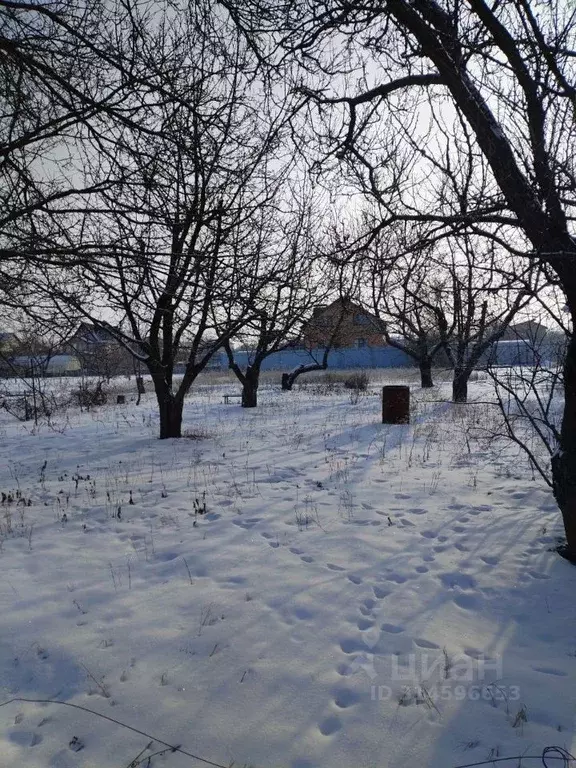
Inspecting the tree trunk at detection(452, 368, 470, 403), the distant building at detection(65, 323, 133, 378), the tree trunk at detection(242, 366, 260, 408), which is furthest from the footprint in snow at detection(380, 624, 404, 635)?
the tree trunk at detection(242, 366, 260, 408)

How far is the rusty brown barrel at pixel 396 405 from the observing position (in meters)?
11.2

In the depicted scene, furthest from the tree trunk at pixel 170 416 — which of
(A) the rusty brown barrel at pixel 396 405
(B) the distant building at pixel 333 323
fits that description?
(A) the rusty brown barrel at pixel 396 405

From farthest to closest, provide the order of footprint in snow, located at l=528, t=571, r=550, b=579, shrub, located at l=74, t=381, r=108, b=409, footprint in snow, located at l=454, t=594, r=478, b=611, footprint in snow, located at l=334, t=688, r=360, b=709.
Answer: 1. shrub, located at l=74, t=381, r=108, b=409
2. footprint in snow, located at l=528, t=571, r=550, b=579
3. footprint in snow, located at l=454, t=594, r=478, b=611
4. footprint in snow, located at l=334, t=688, r=360, b=709

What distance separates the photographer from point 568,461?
3.82 meters

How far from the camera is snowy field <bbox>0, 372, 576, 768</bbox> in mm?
2205

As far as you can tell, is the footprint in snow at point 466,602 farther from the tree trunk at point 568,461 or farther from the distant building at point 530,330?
the distant building at point 530,330

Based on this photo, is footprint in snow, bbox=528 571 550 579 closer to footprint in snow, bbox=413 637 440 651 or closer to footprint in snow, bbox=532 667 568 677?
footprint in snow, bbox=532 667 568 677

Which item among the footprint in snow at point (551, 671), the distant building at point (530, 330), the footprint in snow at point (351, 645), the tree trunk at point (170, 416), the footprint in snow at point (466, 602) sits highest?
the distant building at point (530, 330)

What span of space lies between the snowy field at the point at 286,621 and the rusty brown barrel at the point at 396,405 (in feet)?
15.3

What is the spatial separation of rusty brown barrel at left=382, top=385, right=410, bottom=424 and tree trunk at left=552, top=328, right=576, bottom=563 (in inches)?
285

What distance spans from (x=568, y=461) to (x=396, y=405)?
7.43 metres

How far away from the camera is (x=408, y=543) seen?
4.29 m

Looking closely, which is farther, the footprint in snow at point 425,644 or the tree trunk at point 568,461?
the tree trunk at point 568,461

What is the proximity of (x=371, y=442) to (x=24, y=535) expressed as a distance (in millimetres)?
6160
